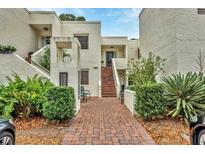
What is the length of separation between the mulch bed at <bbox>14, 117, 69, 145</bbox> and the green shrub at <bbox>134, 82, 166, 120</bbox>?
2.76m

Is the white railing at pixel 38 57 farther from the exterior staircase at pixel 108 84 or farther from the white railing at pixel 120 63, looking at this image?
the white railing at pixel 120 63

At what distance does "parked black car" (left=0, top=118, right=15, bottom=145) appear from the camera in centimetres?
425

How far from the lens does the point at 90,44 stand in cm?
1967

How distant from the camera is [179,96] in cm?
808

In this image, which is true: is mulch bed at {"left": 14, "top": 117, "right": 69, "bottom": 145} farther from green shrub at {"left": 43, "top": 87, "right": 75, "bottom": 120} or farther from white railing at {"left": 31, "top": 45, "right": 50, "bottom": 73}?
white railing at {"left": 31, "top": 45, "right": 50, "bottom": 73}

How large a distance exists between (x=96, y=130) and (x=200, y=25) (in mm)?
7706

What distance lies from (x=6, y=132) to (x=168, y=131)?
15.4 feet

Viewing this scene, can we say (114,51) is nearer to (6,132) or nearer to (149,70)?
(149,70)

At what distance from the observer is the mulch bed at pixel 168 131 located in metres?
5.88

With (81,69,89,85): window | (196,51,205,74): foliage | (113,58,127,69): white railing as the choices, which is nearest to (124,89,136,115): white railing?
(196,51,205,74): foliage

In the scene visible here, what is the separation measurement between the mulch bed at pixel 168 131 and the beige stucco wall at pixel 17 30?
36.1 feet

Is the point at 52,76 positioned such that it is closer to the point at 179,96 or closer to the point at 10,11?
the point at 179,96
